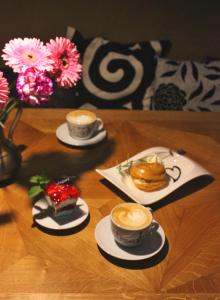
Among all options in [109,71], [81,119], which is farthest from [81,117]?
[109,71]

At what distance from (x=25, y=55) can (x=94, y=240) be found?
0.50m

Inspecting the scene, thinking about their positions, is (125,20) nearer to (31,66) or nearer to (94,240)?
(31,66)

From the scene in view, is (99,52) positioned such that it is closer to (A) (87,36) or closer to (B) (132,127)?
(A) (87,36)

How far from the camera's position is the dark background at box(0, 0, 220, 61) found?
7.55 ft

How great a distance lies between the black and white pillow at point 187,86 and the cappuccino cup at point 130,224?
1143 mm

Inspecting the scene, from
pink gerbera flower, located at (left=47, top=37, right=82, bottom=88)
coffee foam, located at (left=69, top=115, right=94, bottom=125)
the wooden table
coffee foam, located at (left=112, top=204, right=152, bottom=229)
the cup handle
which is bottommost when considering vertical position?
the wooden table

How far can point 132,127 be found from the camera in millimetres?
1634

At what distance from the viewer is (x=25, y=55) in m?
1.12

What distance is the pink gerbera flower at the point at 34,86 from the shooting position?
112cm

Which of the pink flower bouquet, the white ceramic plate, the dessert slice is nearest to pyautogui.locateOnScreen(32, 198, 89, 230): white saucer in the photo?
the dessert slice

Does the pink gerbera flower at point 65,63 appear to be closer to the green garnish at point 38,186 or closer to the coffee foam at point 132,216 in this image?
the green garnish at point 38,186

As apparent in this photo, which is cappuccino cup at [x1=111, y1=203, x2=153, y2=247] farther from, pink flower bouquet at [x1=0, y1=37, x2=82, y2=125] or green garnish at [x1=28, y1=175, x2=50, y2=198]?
pink flower bouquet at [x1=0, y1=37, x2=82, y2=125]

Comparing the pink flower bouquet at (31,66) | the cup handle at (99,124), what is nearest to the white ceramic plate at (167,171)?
the cup handle at (99,124)

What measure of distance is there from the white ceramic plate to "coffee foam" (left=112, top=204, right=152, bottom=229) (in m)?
0.11
